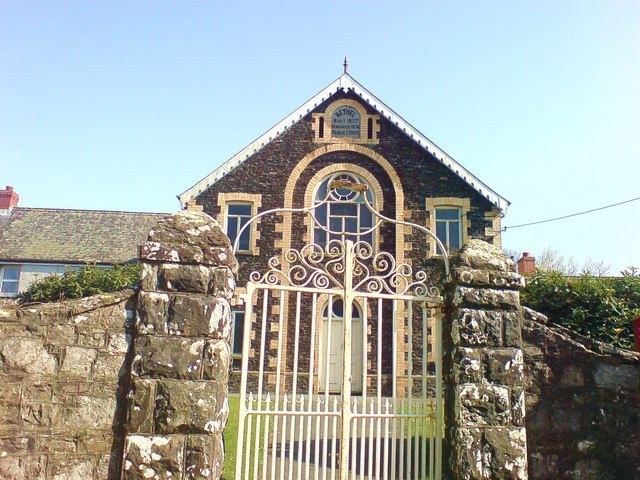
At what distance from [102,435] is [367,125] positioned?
1500 centimetres

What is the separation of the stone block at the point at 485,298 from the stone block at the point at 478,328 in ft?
0.21

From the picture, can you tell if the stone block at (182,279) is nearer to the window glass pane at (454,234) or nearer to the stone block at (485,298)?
the stone block at (485,298)

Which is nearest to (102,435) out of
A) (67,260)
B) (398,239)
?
(398,239)

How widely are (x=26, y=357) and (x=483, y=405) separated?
3.82 m

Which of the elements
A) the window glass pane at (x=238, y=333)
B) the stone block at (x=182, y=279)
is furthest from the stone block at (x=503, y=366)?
the window glass pane at (x=238, y=333)

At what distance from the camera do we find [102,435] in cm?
448

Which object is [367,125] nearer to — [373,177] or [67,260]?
[373,177]

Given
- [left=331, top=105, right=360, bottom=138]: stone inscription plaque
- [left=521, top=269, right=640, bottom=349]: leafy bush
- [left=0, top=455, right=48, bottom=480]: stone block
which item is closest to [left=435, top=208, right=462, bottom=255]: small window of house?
[left=331, top=105, right=360, bottom=138]: stone inscription plaque

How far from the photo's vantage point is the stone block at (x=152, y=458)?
4293mm

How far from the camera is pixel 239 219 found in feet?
A: 57.0

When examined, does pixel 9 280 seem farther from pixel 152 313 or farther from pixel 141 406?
pixel 141 406

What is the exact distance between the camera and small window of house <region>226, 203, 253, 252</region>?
17312 millimetres

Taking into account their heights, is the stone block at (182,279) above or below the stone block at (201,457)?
above

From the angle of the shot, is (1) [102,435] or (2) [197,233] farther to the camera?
(2) [197,233]
